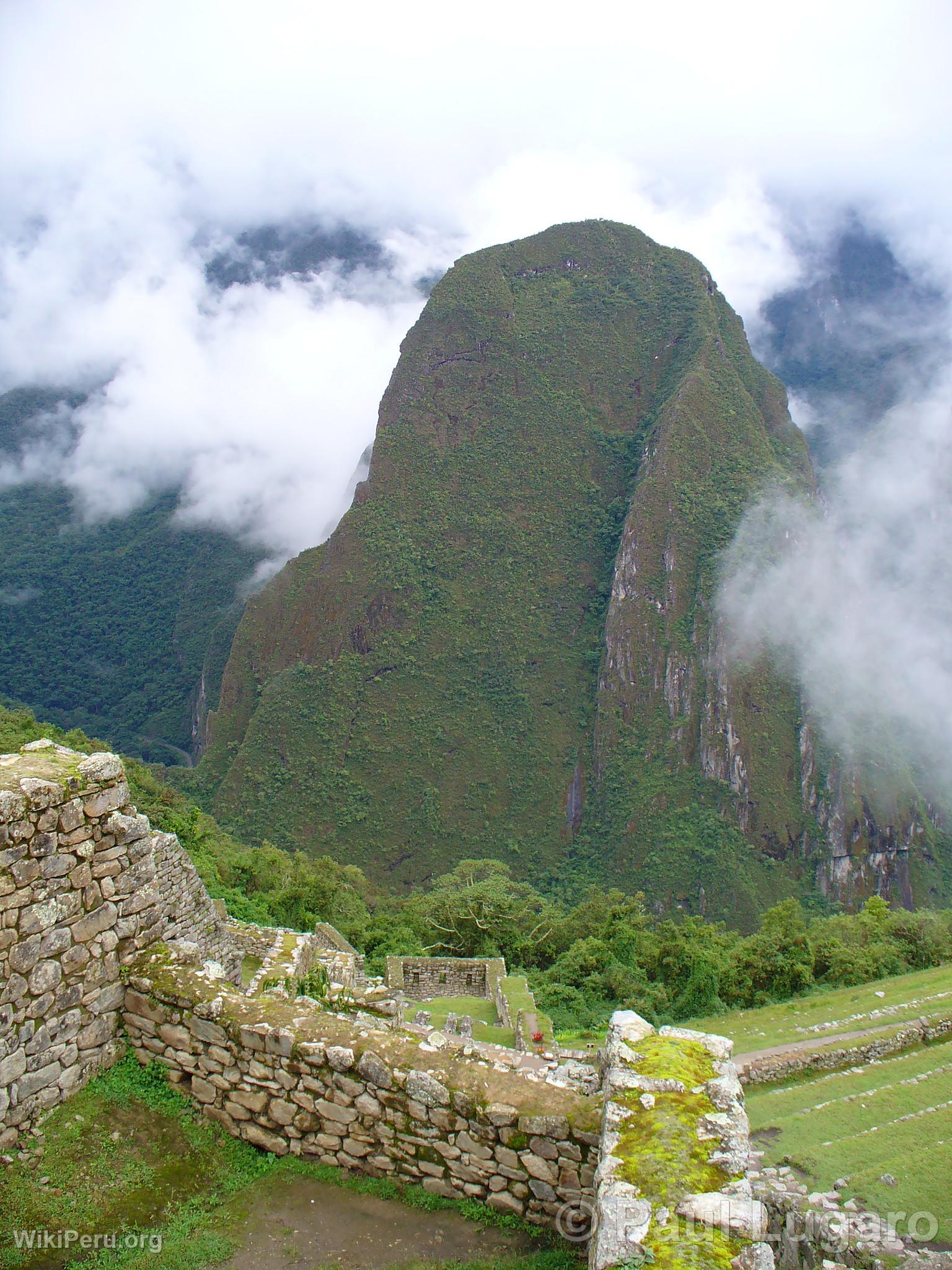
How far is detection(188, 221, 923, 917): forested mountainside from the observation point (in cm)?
6259

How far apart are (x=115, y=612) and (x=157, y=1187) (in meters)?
116

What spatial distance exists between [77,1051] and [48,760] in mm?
1691

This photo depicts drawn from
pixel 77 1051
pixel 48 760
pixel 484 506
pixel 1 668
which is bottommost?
pixel 77 1051

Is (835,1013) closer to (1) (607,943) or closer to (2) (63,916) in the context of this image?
(1) (607,943)

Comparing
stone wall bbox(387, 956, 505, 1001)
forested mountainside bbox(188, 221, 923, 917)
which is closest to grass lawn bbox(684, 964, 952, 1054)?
stone wall bbox(387, 956, 505, 1001)

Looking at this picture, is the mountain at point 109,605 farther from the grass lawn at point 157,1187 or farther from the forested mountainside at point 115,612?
the grass lawn at point 157,1187

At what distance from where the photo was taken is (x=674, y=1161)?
3.29m

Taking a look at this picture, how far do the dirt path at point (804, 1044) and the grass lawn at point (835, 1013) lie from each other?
68 millimetres

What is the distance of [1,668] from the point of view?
91.1m

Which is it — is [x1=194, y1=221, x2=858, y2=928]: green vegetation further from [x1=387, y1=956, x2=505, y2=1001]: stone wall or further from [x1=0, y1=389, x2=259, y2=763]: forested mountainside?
[x1=387, y1=956, x2=505, y2=1001]: stone wall

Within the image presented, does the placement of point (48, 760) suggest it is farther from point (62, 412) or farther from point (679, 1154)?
point (62, 412)

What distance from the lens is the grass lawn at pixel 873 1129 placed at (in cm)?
558

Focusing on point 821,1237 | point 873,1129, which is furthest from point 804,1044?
point 821,1237

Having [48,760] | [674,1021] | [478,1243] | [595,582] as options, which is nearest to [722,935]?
[674,1021]
